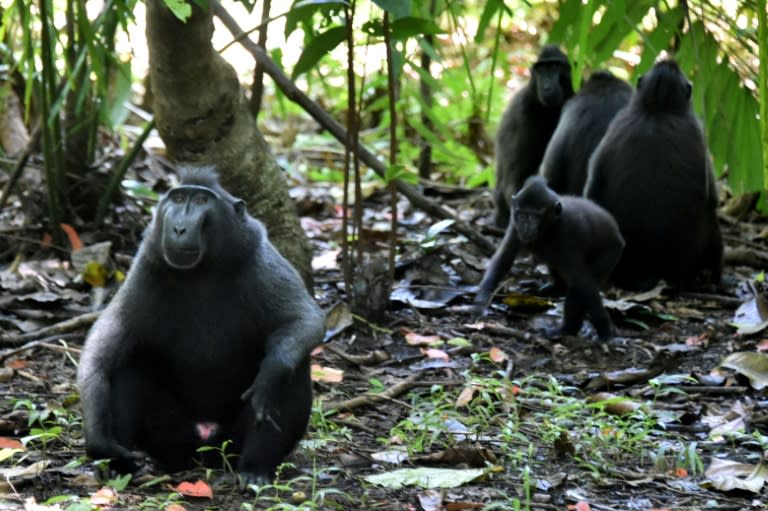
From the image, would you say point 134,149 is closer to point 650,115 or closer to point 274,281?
point 274,281

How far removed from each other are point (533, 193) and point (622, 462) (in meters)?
2.49

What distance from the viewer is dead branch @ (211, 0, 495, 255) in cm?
534

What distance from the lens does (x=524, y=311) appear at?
6.63 m

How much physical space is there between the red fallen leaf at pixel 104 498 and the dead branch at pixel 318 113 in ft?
6.57

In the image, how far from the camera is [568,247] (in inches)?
254

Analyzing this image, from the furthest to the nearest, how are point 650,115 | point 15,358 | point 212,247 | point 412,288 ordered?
1. point 650,115
2. point 412,288
3. point 15,358
4. point 212,247

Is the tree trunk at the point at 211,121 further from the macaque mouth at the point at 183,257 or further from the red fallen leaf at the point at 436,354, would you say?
the macaque mouth at the point at 183,257

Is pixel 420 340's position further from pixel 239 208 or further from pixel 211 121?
pixel 239 208

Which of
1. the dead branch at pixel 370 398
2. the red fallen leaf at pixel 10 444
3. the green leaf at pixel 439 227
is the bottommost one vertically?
the dead branch at pixel 370 398

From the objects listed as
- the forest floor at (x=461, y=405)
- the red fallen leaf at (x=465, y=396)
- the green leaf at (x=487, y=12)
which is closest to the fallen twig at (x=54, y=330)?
the forest floor at (x=461, y=405)

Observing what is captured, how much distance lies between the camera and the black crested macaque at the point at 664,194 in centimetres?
727

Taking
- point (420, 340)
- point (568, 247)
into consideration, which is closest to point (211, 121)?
point (420, 340)

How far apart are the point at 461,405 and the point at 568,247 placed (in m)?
1.98

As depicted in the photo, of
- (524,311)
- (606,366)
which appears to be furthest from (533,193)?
(606,366)
